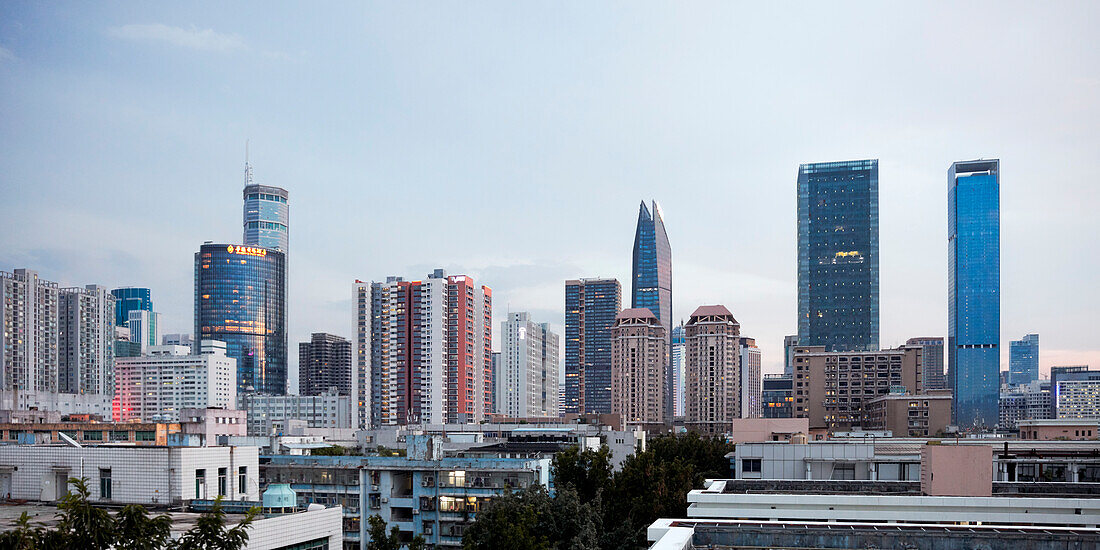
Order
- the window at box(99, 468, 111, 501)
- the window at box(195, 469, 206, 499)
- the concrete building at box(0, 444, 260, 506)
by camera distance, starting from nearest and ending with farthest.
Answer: the concrete building at box(0, 444, 260, 506), the window at box(99, 468, 111, 501), the window at box(195, 469, 206, 499)

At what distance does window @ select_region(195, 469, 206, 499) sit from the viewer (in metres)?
37.3

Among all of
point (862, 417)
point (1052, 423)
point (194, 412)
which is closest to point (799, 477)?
point (1052, 423)

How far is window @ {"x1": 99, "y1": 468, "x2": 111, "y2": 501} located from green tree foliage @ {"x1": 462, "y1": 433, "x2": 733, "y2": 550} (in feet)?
49.3

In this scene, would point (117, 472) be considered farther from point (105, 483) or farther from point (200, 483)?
point (200, 483)

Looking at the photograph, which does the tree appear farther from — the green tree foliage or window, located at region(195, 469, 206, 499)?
the green tree foliage

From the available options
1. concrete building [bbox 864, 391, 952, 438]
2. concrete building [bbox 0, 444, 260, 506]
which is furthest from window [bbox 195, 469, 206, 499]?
concrete building [bbox 864, 391, 952, 438]

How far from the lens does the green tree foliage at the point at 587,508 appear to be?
4375 cm

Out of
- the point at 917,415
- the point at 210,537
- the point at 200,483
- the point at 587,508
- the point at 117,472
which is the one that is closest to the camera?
the point at 210,537

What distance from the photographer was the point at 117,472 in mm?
36938

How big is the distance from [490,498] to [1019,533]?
144ft

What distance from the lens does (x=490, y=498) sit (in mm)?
64562

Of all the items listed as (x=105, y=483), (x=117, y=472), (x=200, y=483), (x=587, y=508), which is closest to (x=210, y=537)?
(x=200, y=483)

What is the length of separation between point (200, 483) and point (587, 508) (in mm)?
20319

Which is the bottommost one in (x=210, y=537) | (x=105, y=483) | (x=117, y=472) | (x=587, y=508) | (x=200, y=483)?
(x=587, y=508)
